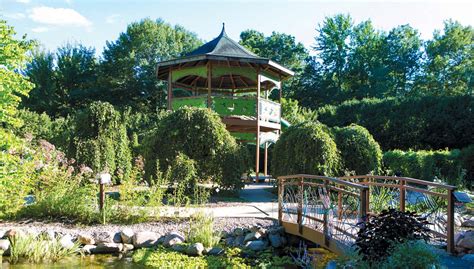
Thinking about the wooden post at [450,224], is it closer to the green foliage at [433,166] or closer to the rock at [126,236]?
the rock at [126,236]

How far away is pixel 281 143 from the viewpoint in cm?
1361

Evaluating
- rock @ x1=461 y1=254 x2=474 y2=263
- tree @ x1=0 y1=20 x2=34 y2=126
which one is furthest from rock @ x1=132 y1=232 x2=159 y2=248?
rock @ x1=461 y1=254 x2=474 y2=263

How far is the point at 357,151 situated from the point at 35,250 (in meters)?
8.91

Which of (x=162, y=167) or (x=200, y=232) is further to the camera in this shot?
(x=162, y=167)

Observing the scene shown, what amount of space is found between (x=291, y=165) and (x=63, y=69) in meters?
28.8

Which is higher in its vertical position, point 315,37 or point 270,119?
point 315,37

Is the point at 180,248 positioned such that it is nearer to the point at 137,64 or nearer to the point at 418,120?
the point at 418,120

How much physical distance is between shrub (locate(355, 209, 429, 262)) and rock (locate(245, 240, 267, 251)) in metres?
3.07

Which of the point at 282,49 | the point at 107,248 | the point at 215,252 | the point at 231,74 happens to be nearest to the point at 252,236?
the point at 215,252

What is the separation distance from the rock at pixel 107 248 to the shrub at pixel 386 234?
462 cm

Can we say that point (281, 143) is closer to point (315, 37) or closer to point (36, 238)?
point (36, 238)

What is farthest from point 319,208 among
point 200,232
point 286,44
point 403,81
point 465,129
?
point 286,44

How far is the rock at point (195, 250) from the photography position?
805 centimetres

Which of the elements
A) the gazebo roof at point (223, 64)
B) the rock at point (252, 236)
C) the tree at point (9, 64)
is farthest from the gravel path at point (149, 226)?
the gazebo roof at point (223, 64)
